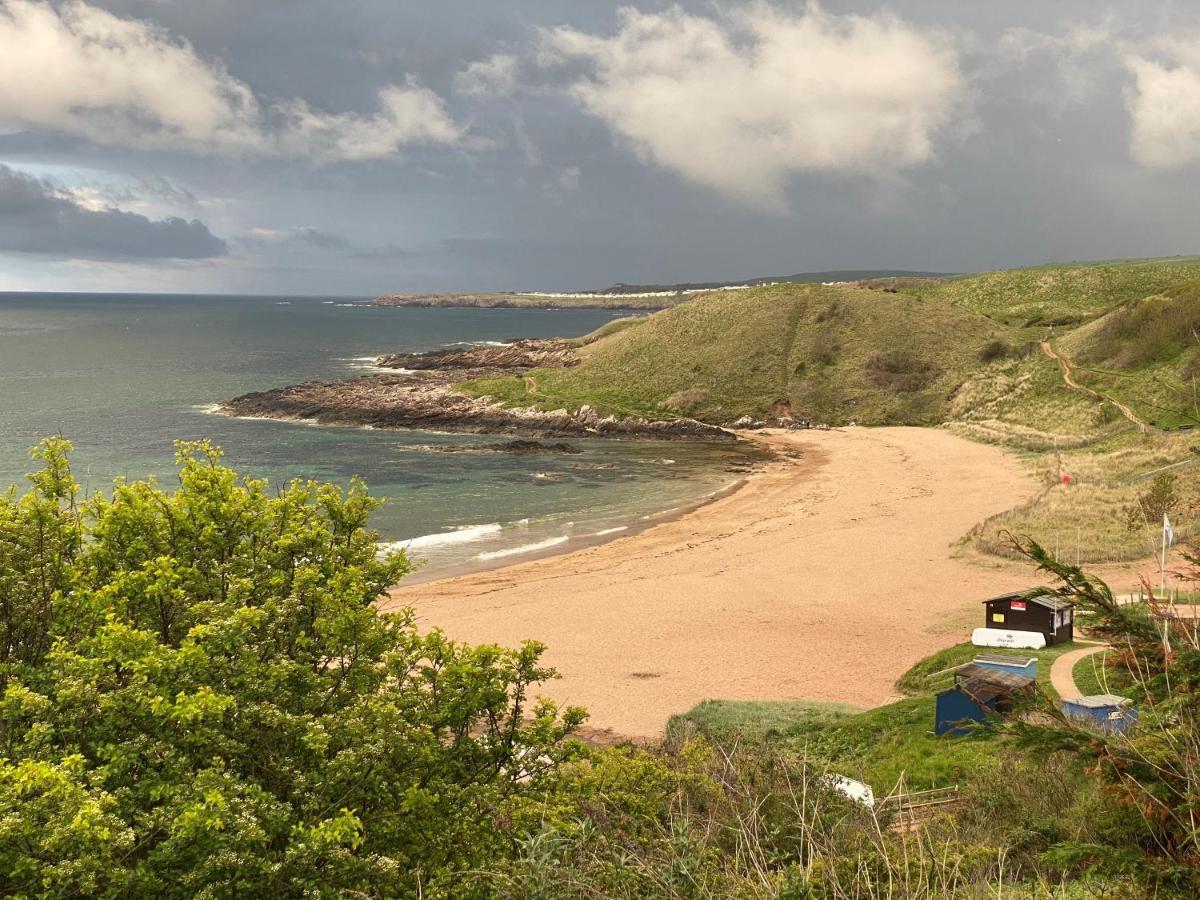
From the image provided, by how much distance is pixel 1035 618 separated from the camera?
25047 mm

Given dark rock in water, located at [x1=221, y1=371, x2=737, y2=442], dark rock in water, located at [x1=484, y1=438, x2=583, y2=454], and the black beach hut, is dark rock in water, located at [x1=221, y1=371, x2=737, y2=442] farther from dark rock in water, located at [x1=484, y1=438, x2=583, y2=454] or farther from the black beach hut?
the black beach hut

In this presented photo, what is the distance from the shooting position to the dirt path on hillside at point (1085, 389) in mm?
62594

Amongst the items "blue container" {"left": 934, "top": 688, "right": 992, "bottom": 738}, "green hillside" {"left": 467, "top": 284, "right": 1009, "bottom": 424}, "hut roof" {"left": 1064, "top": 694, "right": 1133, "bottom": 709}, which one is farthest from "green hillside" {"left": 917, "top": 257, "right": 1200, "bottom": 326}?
"blue container" {"left": 934, "top": 688, "right": 992, "bottom": 738}

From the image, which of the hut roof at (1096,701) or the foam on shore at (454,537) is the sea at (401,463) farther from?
the hut roof at (1096,701)

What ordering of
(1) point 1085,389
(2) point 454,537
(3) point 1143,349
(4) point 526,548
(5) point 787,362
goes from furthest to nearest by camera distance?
(5) point 787,362, (3) point 1143,349, (1) point 1085,389, (2) point 454,537, (4) point 526,548

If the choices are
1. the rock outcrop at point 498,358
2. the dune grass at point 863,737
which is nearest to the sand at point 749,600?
the dune grass at point 863,737

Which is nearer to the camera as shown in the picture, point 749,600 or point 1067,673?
point 1067,673

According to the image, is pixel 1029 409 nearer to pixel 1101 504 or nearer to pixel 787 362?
pixel 787 362

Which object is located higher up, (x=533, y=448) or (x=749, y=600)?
(x=533, y=448)

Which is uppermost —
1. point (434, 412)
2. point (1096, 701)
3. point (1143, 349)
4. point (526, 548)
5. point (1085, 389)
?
point (1143, 349)

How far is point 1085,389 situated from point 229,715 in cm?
7725

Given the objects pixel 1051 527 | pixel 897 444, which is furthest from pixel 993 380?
pixel 1051 527

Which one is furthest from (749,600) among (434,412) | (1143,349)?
(1143,349)

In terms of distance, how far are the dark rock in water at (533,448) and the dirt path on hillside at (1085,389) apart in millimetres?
39416
